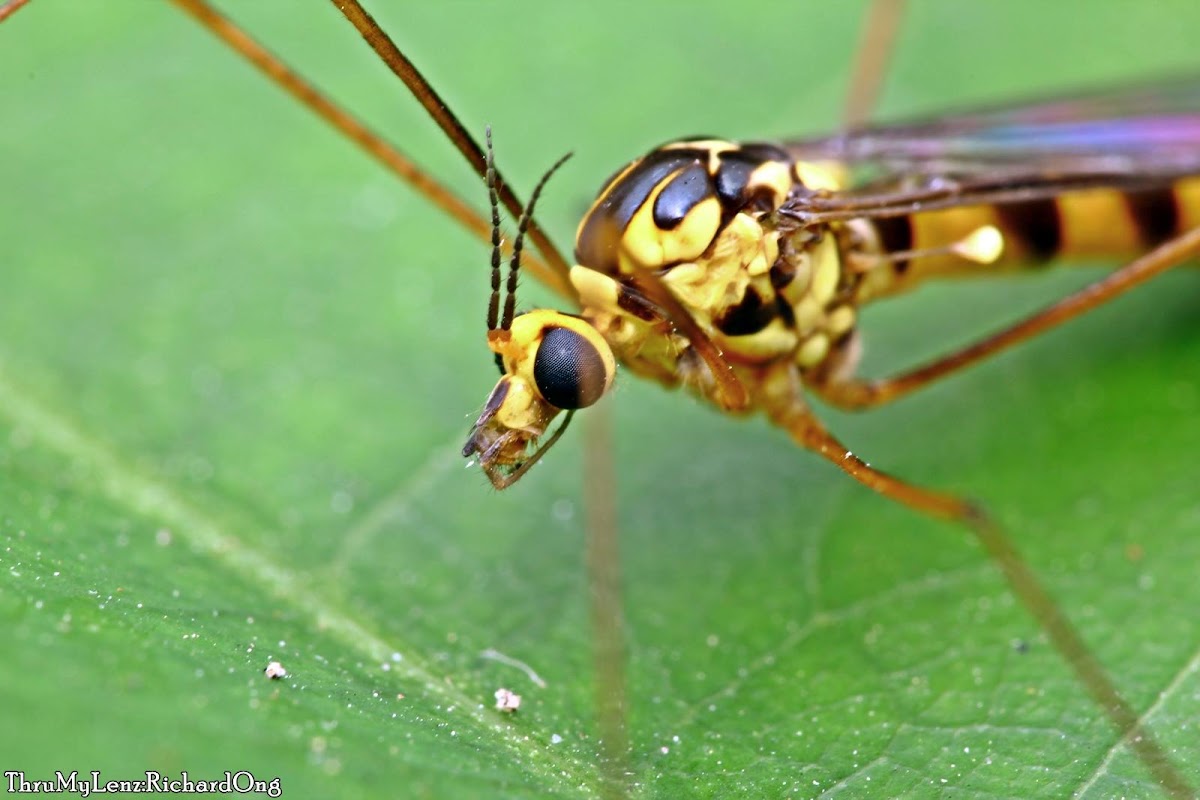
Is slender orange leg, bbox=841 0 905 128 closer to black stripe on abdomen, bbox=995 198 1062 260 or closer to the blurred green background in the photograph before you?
the blurred green background

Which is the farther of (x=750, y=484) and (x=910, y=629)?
(x=750, y=484)

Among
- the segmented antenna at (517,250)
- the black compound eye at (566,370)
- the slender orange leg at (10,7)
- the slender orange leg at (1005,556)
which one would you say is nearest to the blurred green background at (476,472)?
the slender orange leg at (1005,556)

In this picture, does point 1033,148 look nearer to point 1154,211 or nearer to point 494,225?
point 1154,211

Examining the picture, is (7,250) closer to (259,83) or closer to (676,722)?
(259,83)

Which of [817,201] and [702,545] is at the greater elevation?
[817,201]

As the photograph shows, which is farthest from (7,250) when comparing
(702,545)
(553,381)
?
(702,545)

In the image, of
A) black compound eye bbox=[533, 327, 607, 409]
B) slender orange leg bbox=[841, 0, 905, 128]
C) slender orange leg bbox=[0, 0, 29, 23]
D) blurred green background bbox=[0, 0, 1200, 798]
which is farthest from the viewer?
slender orange leg bbox=[841, 0, 905, 128]

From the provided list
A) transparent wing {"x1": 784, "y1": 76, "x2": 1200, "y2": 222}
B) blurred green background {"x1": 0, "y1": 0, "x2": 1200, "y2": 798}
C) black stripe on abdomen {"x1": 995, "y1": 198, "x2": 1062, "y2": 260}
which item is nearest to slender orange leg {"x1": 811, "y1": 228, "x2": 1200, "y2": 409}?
transparent wing {"x1": 784, "y1": 76, "x2": 1200, "y2": 222}

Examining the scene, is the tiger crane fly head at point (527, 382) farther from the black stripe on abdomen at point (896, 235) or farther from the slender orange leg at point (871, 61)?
the slender orange leg at point (871, 61)
